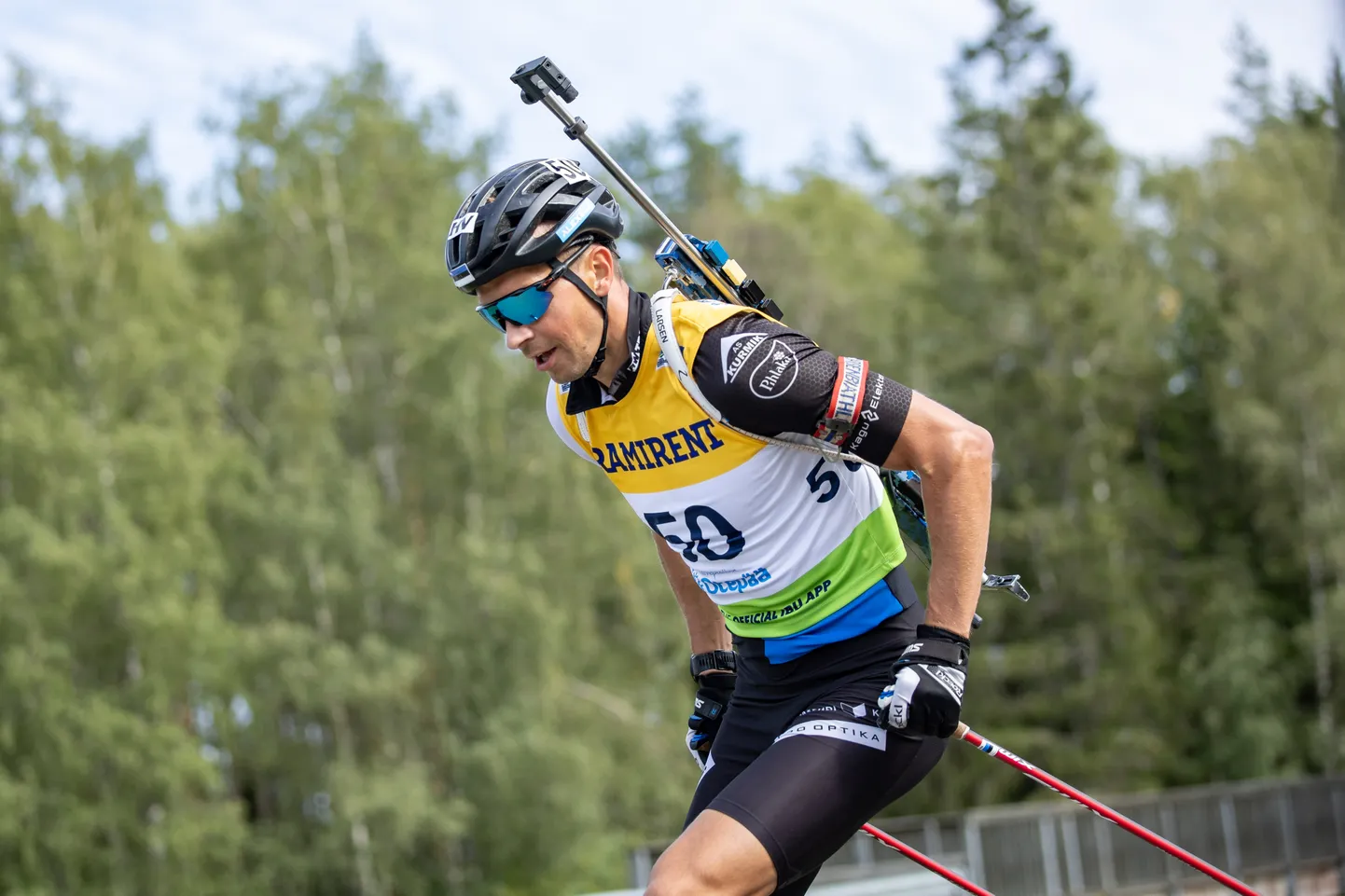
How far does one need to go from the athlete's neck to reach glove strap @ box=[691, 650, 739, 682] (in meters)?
1.08

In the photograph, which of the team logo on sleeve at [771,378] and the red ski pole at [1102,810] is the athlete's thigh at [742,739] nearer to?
the red ski pole at [1102,810]

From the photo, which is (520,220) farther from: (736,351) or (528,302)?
(736,351)

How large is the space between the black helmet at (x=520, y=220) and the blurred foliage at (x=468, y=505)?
22.6 meters

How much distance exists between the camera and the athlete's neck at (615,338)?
12.5 ft

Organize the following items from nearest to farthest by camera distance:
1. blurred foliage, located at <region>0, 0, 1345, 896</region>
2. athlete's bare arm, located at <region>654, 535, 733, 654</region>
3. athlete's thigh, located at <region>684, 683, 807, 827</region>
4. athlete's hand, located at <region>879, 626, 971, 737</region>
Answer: athlete's hand, located at <region>879, 626, 971, 737</region> → athlete's thigh, located at <region>684, 683, 807, 827</region> → athlete's bare arm, located at <region>654, 535, 733, 654</region> → blurred foliage, located at <region>0, 0, 1345, 896</region>

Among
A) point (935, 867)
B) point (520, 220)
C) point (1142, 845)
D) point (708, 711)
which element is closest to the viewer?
point (520, 220)

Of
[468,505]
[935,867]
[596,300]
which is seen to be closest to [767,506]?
[596,300]

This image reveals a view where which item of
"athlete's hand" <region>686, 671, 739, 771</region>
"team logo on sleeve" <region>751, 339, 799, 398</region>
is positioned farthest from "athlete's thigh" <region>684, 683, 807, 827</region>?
"team logo on sleeve" <region>751, 339, 799, 398</region>

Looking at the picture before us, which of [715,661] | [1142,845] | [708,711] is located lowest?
[1142,845]

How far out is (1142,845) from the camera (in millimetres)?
17297

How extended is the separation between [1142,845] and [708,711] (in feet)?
47.5

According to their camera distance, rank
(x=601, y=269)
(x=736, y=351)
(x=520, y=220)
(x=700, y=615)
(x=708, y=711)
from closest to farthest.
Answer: (x=736, y=351), (x=520, y=220), (x=601, y=269), (x=708, y=711), (x=700, y=615)

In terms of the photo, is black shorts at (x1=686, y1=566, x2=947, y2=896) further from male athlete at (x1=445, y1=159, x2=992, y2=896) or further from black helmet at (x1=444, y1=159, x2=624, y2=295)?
black helmet at (x1=444, y1=159, x2=624, y2=295)

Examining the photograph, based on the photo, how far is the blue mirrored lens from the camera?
3711mm
